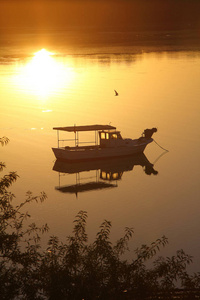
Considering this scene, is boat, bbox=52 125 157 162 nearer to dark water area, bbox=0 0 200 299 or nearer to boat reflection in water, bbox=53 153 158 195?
boat reflection in water, bbox=53 153 158 195

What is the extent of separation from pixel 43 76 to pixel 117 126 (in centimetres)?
Result: 3508

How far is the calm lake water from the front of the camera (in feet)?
101

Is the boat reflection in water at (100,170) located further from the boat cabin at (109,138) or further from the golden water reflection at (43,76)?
the golden water reflection at (43,76)

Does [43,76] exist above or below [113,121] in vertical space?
above

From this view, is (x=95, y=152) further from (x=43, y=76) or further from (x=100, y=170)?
(x=43, y=76)

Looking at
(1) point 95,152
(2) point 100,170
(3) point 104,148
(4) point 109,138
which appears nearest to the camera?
(2) point 100,170

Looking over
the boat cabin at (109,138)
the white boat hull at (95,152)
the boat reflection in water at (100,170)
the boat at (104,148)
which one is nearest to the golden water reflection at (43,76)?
the boat at (104,148)

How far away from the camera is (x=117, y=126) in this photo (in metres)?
52.4

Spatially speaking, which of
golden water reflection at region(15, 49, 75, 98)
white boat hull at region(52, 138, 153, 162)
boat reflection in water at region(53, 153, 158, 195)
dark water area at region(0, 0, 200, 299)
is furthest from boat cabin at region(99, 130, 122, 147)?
golden water reflection at region(15, 49, 75, 98)

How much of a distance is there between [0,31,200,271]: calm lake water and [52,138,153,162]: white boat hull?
2.59 ft

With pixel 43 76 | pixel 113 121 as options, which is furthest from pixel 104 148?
pixel 43 76

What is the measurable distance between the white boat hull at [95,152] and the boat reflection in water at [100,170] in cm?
32

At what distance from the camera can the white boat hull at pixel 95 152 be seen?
4256 cm

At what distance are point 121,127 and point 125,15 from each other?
141098 millimetres
